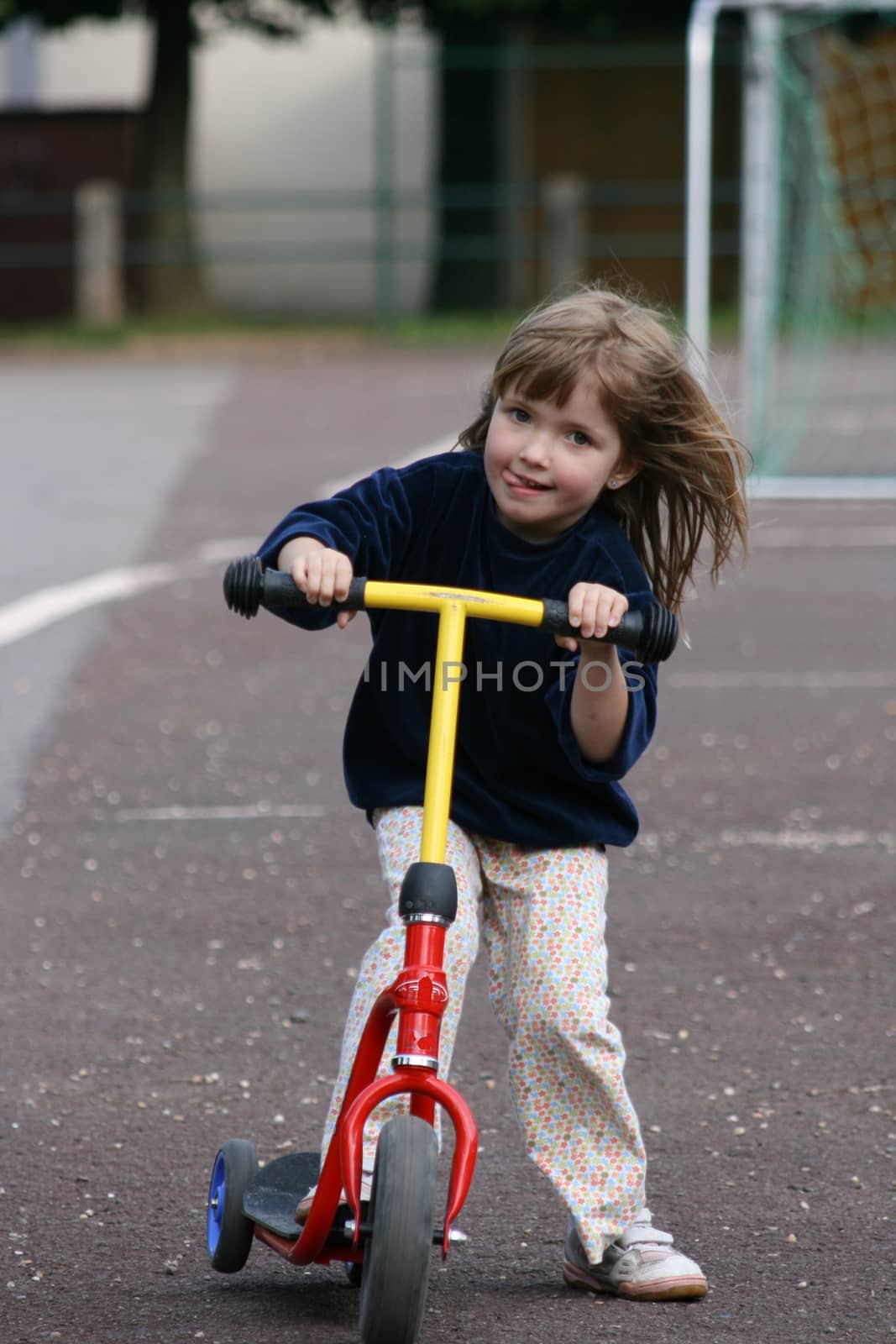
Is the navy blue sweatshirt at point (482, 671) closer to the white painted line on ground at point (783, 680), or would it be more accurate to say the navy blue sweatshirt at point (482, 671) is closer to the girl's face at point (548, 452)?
the girl's face at point (548, 452)

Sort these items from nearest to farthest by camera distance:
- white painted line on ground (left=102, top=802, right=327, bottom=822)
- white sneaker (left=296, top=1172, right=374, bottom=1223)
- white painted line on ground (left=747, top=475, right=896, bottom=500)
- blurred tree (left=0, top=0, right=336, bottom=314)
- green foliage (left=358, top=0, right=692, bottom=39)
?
white sneaker (left=296, top=1172, right=374, bottom=1223), white painted line on ground (left=102, top=802, right=327, bottom=822), white painted line on ground (left=747, top=475, right=896, bottom=500), green foliage (left=358, top=0, right=692, bottom=39), blurred tree (left=0, top=0, right=336, bottom=314)

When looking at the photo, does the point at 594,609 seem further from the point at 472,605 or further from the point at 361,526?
the point at 361,526

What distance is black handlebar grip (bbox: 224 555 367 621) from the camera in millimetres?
2793

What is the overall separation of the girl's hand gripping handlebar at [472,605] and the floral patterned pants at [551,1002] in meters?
0.41

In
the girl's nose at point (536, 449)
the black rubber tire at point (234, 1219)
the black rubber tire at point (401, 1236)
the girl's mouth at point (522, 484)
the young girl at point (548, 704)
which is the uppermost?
the girl's nose at point (536, 449)

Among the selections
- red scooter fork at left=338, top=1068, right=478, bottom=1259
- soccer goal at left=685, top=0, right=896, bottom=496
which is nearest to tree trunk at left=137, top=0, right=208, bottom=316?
soccer goal at left=685, top=0, right=896, bottom=496

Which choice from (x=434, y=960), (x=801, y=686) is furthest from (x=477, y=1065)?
(x=801, y=686)

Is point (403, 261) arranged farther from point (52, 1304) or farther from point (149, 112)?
point (52, 1304)

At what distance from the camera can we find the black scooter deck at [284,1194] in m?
2.92

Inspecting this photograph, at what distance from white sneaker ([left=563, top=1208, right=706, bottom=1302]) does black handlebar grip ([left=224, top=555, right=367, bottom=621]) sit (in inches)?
40.1

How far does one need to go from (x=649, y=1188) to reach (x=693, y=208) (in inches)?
322

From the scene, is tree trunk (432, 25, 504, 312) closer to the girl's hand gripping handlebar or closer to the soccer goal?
the soccer goal

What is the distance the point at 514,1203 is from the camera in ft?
11.3

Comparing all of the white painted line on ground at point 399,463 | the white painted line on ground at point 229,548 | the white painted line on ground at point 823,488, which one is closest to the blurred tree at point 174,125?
the white painted line on ground at point 399,463
